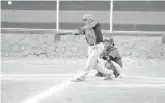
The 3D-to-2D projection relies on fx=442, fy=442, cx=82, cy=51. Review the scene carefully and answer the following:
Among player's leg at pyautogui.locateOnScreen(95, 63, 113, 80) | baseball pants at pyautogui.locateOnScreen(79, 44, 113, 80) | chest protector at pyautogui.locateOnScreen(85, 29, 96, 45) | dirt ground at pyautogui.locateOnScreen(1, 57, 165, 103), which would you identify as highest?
chest protector at pyautogui.locateOnScreen(85, 29, 96, 45)

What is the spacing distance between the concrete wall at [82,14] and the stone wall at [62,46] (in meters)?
0.52

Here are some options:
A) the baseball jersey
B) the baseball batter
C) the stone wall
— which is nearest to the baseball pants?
the baseball batter

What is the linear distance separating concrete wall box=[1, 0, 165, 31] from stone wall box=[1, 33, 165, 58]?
1.70ft

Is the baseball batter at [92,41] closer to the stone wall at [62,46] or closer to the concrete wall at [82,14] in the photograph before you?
the stone wall at [62,46]

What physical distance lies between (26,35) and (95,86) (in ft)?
30.1

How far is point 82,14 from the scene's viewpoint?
18.0 metres

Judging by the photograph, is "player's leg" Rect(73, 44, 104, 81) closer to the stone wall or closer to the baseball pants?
the baseball pants

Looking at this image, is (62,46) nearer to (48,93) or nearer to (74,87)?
(74,87)

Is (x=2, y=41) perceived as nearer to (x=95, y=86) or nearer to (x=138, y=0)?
(x=138, y=0)

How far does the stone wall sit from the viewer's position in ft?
56.6

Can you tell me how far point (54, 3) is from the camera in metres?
18.3

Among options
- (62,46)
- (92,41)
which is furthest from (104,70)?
(62,46)

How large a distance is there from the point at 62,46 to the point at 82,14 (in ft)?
5.05

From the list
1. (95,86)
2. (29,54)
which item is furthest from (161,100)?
(29,54)
